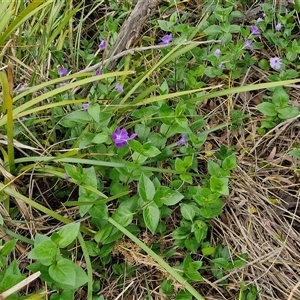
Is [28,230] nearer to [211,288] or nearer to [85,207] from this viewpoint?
[85,207]

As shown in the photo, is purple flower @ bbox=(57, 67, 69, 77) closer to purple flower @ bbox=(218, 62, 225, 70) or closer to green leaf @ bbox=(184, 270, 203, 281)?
purple flower @ bbox=(218, 62, 225, 70)

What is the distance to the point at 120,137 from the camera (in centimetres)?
150

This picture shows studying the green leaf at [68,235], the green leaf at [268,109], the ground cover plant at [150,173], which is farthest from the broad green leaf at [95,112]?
the green leaf at [268,109]

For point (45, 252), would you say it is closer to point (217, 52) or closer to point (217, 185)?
point (217, 185)

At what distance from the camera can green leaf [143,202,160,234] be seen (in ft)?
4.37

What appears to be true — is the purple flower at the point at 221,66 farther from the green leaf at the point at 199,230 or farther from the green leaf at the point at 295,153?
the green leaf at the point at 199,230

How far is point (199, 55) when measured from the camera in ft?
6.11

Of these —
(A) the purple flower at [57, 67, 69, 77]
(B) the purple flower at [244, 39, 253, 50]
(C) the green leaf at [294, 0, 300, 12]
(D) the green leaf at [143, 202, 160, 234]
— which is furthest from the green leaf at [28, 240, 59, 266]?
(C) the green leaf at [294, 0, 300, 12]

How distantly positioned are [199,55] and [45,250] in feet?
3.31

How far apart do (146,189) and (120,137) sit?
22 cm

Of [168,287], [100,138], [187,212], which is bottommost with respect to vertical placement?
[168,287]

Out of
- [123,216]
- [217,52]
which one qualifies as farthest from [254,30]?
[123,216]

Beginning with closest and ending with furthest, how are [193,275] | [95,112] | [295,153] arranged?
[193,275] → [95,112] → [295,153]

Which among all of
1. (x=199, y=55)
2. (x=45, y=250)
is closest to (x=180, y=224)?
(x=45, y=250)
